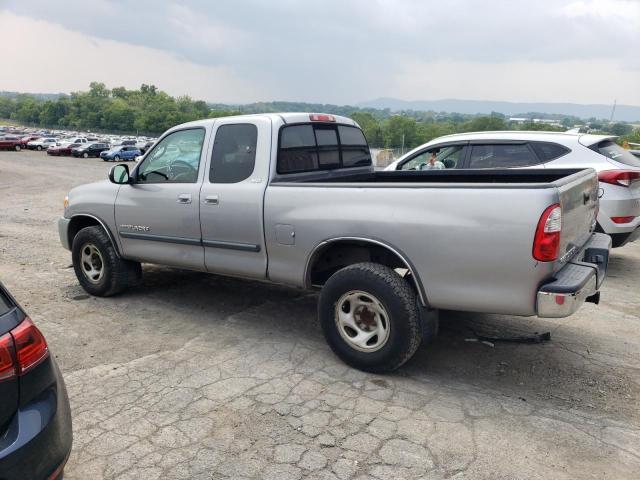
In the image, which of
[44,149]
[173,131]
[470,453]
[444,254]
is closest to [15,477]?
[470,453]

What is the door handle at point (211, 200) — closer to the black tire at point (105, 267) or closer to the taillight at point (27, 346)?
the black tire at point (105, 267)

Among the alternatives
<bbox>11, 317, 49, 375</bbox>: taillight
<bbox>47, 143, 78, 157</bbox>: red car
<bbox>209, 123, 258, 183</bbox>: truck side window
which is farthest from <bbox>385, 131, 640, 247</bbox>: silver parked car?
<bbox>47, 143, 78, 157</bbox>: red car

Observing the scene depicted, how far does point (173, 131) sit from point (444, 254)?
3.04m

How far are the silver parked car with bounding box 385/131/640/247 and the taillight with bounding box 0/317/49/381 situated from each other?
5.72 meters

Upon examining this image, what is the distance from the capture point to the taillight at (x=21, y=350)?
6.88 ft

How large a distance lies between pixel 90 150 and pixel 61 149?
2.09m

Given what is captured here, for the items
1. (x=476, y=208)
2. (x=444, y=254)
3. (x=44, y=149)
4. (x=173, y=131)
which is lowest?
(x=44, y=149)

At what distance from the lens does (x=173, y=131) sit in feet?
16.8

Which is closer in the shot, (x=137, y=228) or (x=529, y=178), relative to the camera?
(x=529, y=178)

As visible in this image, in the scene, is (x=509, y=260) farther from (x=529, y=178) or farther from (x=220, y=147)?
(x=220, y=147)

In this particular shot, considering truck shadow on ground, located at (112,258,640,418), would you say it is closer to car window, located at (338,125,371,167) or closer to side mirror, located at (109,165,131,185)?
side mirror, located at (109,165,131,185)

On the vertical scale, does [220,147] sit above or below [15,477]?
above

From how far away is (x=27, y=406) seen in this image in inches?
85.0

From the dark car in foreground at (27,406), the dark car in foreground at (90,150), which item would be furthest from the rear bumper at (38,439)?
the dark car in foreground at (90,150)
